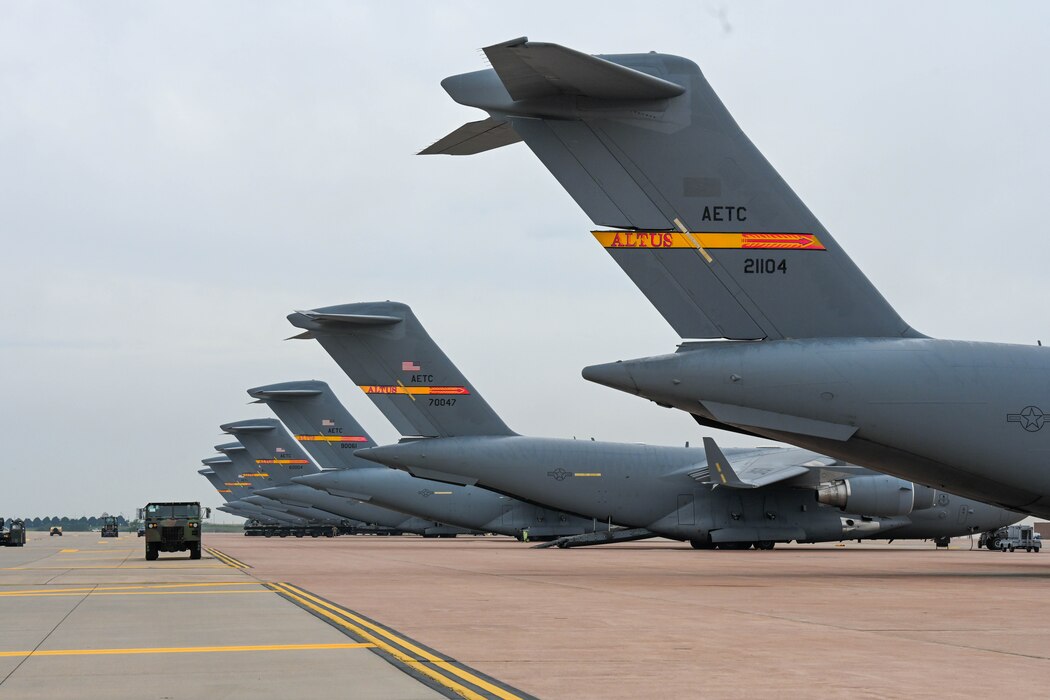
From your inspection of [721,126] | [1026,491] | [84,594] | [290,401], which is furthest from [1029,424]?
[290,401]

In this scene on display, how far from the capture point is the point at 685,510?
36.0 metres

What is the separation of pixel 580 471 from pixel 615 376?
59.0ft

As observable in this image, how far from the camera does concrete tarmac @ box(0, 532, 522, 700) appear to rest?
7.69 metres

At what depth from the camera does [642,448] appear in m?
37.2

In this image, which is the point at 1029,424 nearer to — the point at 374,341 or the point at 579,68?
the point at 579,68

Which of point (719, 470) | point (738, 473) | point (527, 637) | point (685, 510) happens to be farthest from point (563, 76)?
point (738, 473)

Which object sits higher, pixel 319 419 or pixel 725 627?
pixel 319 419

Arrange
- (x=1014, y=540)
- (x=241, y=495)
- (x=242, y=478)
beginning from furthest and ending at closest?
(x=241, y=495), (x=242, y=478), (x=1014, y=540)

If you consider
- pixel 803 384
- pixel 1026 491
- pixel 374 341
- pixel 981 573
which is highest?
pixel 374 341

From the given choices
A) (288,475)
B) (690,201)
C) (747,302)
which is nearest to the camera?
(690,201)

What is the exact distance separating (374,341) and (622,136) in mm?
18168

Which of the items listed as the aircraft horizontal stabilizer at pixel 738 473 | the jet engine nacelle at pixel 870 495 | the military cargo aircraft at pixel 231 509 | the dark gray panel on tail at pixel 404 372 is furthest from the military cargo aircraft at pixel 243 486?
the jet engine nacelle at pixel 870 495

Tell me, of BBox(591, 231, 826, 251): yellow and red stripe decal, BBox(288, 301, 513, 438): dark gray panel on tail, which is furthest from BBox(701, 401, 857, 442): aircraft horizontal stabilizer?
BBox(288, 301, 513, 438): dark gray panel on tail

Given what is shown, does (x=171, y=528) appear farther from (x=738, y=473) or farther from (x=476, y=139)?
(x=476, y=139)
